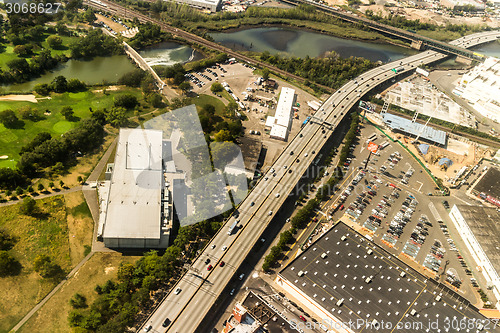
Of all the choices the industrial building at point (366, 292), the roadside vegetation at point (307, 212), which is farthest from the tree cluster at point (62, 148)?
the industrial building at point (366, 292)

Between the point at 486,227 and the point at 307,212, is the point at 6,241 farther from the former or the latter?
the point at 486,227

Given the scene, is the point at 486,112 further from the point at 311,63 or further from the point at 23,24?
the point at 23,24

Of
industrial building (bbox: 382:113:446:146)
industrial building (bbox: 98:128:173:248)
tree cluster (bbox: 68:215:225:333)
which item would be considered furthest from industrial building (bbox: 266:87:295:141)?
tree cluster (bbox: 68:215:225:333)

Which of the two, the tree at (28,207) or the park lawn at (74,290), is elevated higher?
the tree at (28,207)

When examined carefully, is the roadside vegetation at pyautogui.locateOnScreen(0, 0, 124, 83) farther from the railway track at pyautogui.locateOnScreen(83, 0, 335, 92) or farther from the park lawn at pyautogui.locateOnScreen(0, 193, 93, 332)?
the park lawn at pyautogui.locateOnScreen(0, 193, 93, 332)

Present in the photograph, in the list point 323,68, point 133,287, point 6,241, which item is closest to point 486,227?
point 133,287

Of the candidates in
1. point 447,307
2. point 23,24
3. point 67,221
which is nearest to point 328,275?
point 447,307

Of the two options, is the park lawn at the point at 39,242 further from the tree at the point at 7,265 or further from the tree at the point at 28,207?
the tree at the point at 7,265

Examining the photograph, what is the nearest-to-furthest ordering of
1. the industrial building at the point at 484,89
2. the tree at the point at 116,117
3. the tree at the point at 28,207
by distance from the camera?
1. the tree at the point at 28,207
2. the tree at the point at 116,117
3. the industrial building at the point at 484,89
